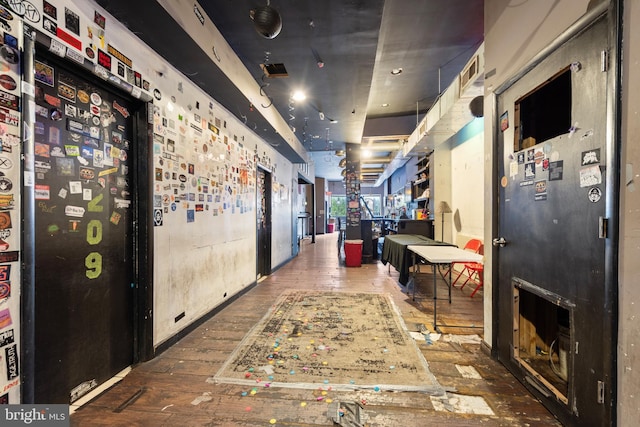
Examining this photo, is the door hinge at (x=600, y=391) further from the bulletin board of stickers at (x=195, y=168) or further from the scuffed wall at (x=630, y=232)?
the bulletin board of stickers at (x=195, y=168)

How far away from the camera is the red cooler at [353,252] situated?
239 inches

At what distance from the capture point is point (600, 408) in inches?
49.7

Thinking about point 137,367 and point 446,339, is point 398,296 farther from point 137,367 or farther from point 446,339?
point 137,367

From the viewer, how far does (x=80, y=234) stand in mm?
1718

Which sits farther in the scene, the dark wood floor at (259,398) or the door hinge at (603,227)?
the dark wood floor at (259,398)

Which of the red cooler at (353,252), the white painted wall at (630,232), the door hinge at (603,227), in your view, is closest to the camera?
the white painted wall at (630,232)

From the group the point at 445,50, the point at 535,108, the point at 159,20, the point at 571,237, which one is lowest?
the point at 571,237

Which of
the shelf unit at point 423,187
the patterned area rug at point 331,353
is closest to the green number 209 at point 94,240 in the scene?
the patterned area rug at point 331,353

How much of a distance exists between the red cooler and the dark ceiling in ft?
8.50

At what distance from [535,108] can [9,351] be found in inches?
139

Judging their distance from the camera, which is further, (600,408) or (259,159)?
(259,159)

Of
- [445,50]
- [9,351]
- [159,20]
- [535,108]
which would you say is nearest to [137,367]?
[9,351]

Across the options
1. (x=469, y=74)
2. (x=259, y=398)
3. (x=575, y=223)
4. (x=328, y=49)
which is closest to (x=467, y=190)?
(x=469, y=74)

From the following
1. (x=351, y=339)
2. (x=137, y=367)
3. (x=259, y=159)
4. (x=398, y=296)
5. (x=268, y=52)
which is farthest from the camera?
(x=259, y=159)
